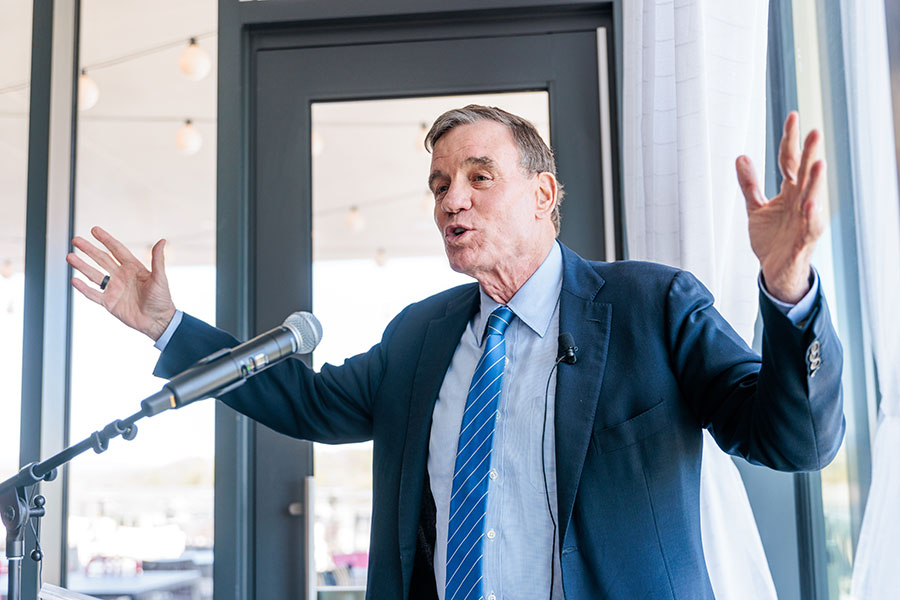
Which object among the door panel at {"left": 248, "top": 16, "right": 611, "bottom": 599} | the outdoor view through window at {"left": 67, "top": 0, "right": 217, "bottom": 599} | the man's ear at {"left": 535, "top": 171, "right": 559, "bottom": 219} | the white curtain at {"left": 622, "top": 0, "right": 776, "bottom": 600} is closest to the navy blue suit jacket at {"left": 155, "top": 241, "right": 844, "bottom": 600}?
the man's ear at {"left": 535, "top": 171, "right": 559, "bottom": 219}

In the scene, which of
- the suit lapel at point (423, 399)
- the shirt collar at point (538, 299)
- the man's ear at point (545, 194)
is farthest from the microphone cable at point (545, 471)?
the man's ear at point (545, 194)

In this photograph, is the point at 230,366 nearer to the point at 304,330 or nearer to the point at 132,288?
the point at 304,330

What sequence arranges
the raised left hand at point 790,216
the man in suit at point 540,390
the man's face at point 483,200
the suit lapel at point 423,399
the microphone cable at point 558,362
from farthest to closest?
the man's face at point 483,200 → the suit lapel at point 423,399 → the microphone cable at point 558,362 → the man in suit at point 540,390 → the raised left hand at point 790,216

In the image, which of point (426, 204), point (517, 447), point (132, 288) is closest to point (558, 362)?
point (517, 447)

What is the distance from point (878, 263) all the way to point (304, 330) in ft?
2.82

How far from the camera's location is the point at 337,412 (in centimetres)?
178

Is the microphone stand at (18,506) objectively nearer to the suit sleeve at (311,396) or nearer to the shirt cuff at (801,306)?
the suit sleeve at (311,396)

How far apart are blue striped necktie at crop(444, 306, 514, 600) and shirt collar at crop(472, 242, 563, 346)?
7 cm

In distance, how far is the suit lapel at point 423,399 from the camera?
1.52 meters

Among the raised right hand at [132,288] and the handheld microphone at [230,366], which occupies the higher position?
the raised right hand at [132,288]

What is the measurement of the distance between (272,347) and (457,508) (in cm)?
46

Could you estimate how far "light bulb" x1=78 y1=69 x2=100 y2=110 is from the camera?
2.64m

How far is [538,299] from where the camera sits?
1613mm

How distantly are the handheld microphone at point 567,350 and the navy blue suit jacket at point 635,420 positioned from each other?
0.02 m
